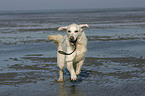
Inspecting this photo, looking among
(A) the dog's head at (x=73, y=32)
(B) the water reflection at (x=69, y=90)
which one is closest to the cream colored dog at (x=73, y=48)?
(A) the dog's head at (x=73, y=32)

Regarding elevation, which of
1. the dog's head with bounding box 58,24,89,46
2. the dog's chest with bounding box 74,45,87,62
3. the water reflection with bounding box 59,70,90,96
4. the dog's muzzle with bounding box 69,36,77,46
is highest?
the dog's head with bounding box 58,24,89,46

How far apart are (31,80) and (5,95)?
2.34 metres

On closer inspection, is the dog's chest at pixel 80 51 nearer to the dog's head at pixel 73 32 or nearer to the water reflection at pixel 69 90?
the dog's head at pixel 73 32

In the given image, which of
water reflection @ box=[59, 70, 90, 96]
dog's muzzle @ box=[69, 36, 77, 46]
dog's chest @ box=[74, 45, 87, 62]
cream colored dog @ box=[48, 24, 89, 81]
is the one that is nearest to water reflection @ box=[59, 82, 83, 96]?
water reflection @ box=[59, 70, 90, 96]

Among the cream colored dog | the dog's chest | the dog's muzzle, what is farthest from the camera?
the dog's chest

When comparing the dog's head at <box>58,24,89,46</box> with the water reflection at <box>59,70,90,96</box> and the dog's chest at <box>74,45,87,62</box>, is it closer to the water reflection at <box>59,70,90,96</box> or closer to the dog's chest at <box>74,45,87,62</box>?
the dog's chest at <box>74,45,87,62</box>

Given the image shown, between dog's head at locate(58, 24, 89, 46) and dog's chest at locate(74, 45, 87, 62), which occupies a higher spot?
dog's head at locate(58, 24, 89, 46)

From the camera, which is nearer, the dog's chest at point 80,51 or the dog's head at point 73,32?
the dog's head at point 73,32

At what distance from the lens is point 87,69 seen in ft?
47.9

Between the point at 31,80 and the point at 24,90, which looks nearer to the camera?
the point at 24,90

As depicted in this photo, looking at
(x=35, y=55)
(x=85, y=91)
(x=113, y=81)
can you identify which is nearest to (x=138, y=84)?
(x=113, y=81)

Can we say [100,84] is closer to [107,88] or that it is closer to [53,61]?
[107,88]

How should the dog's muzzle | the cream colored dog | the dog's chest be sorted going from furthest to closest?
the dog's chest, the cream colored dog, the dog's muzzle

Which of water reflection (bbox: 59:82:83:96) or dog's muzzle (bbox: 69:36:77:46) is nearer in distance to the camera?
dog's muzzle (bbox: 69:36:77:46)
